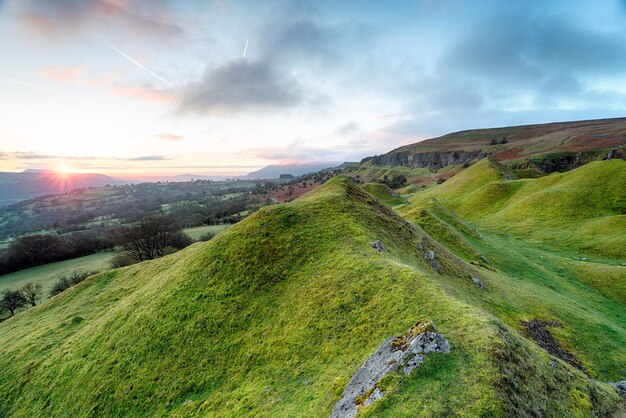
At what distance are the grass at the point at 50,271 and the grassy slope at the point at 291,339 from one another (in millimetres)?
55109

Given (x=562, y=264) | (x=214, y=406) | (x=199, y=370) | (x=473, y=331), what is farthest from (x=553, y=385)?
(x=562, y=264)

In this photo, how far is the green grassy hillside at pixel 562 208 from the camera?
4047cm

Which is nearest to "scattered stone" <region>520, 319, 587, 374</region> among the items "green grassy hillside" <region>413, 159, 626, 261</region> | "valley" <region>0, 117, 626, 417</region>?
"valley" <region>0, 117, 626, 417</region>

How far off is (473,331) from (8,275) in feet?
363

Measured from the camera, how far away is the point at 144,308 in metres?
18.4

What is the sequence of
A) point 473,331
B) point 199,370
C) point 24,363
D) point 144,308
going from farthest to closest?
point 24,363
point 144,308
point 199,370
point 473,331

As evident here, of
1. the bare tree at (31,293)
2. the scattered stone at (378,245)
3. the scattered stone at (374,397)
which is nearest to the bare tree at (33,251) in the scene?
the bare tree at (31,293)

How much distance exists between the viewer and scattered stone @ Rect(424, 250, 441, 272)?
19.4m

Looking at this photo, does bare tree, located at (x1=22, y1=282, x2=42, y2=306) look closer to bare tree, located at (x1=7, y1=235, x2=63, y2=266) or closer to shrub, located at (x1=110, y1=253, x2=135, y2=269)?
shrub, located at (x1=110, y1=253, x2=135, y2=269)

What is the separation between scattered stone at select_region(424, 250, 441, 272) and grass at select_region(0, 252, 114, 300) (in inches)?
2975

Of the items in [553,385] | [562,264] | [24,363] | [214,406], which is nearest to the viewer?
[553,385]

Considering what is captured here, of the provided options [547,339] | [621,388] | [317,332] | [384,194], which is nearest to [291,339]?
[317,332]

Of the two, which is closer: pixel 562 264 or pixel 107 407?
pixel 107 407

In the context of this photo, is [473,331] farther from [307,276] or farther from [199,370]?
[199,370]
